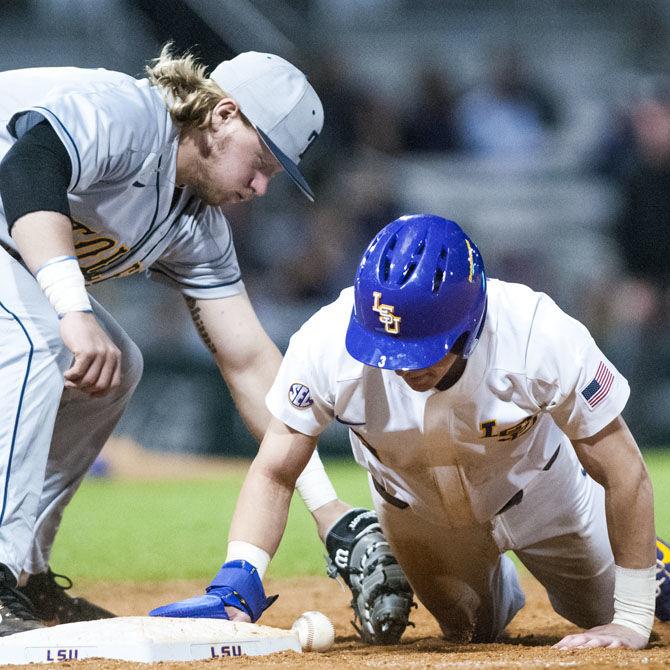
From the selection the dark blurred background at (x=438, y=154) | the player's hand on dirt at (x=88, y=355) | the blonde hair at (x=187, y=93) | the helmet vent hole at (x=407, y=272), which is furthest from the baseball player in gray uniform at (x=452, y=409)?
the dark blurred background at (x=438, y=154)

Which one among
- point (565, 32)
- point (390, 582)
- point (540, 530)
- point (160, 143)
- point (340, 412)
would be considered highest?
point (565, 32)

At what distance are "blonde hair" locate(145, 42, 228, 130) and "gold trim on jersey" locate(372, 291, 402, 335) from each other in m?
1.28

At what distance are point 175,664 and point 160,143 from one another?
182 cm

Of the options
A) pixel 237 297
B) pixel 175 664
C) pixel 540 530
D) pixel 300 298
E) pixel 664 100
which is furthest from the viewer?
pixel 664 100

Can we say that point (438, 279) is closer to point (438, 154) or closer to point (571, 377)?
point (571, 377)

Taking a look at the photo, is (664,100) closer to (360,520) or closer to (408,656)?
(360,520)

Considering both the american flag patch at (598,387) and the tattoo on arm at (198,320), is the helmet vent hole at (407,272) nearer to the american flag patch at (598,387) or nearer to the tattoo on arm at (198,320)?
the american flag patch at (598,387)

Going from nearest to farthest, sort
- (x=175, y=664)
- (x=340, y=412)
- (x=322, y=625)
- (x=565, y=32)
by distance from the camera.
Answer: (x=175, y=664) → (x=340, y=412) → (x=322, y=625) → (x=565, y=32)

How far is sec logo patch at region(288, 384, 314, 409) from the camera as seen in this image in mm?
3623

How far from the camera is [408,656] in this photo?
12.2 ft

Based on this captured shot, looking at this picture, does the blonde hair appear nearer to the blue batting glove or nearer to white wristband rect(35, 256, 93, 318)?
white wristband rect(35, 256, 93, 318)

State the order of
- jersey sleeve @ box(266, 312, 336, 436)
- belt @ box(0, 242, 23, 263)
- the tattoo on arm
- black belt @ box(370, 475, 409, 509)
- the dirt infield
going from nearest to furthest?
the dirt infield, jersey sleeve @ box(266, 312, 336, 436), belt @ box(0, 242, 23, 263), black belt @ box(370, 475, 409, 509), the tattoo on arm

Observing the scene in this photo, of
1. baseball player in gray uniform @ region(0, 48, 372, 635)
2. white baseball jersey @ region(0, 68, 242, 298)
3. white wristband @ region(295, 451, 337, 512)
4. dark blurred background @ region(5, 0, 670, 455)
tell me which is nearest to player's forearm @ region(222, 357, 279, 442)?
baseball player in gray uniform @ region(0, 48, 372, 635)

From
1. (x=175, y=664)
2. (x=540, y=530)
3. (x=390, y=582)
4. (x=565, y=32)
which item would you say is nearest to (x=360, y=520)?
(x=390, y=582)
